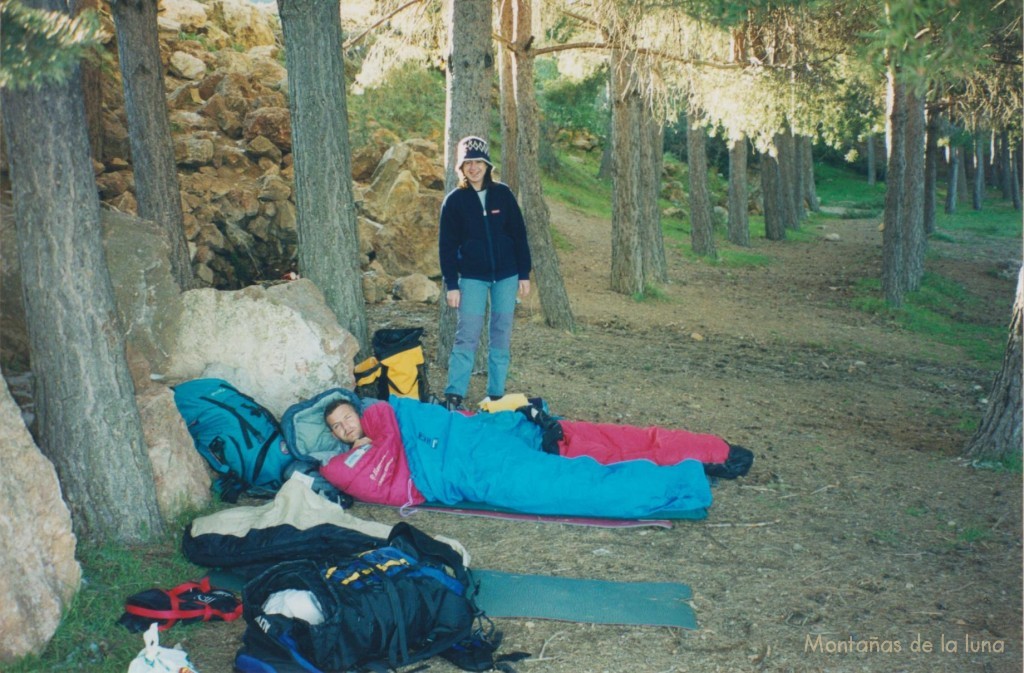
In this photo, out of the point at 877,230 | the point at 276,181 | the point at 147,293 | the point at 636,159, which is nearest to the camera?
the point at 147,293

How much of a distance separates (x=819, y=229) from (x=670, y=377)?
20188mm

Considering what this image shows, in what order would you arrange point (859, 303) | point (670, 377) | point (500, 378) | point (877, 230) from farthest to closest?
point (877, 230) → point (859, 303) → point (670, 377) → point (500, 378)

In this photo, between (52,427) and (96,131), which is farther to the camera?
(96,131)

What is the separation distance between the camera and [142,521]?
175 inches

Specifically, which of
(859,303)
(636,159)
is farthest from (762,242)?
(636,159)

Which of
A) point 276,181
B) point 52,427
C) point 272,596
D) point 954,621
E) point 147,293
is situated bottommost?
point 954,621

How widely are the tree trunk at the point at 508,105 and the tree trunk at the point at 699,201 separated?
29.5ft

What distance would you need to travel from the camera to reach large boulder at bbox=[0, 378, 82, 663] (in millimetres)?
3424

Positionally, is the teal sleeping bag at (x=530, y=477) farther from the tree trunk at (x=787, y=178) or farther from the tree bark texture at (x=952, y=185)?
the tree bark texture at (x=952, y=185)

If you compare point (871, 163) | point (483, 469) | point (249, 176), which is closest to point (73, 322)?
point (483, 469)

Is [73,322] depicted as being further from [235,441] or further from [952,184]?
[952,184]

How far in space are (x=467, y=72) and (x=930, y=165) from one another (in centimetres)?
1894

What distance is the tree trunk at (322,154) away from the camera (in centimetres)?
635

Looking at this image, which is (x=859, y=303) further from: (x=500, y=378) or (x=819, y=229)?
(x=819, y=229)
